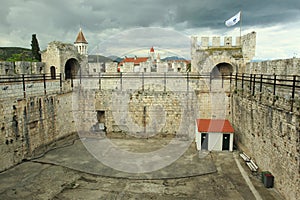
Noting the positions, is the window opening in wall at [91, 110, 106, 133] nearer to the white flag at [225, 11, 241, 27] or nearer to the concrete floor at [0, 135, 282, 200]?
the concrete floor at [0, 135, 282, 200]

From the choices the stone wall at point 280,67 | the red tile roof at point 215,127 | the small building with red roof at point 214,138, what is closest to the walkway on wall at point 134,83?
the stone wall at point 280,67

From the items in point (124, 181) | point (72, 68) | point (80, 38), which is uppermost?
point (80, 38)

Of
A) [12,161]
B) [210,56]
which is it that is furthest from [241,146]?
[12,161]

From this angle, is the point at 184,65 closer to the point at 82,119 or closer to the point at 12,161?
the point at 82,119

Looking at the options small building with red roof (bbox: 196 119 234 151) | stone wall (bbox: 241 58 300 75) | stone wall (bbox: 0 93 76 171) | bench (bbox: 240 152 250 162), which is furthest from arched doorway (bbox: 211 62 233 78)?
stone wall (bbox: 0 93 76 171)

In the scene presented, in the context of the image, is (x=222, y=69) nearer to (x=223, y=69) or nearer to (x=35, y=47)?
(x=223, y=69)

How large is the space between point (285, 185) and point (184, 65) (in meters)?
11.4

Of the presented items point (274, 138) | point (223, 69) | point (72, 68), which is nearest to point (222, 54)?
point (223, 69)

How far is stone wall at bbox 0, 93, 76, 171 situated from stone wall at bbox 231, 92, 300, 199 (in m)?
8.20

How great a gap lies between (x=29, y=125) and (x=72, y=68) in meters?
9.59

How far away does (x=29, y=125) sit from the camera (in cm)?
849

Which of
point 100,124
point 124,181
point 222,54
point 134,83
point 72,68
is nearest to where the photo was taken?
point 124,181

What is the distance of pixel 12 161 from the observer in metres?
7.73

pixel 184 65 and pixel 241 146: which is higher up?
pixel 184 65
